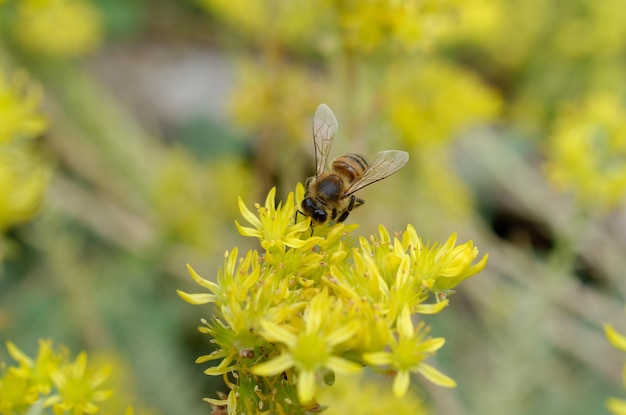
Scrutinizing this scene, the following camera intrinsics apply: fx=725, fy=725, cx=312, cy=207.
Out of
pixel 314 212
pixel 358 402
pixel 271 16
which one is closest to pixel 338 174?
pixel 314 212

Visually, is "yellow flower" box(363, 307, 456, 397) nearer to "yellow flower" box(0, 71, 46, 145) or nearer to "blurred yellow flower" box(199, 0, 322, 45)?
"yellow flower" box(0, 71, 46, 145)

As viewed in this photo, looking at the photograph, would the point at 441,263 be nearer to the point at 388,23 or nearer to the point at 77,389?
the point at 77,389

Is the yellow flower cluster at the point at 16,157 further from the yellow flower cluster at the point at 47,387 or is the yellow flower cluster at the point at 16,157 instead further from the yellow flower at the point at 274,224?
the yellow flower at the point at 274,224

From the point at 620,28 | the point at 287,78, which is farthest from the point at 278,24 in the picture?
the point at 620,28

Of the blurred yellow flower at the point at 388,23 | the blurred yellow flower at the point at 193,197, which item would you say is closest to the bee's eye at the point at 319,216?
the blurred yellow flower at the point at 388,23

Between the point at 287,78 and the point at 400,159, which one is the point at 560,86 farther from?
the point at 400,159

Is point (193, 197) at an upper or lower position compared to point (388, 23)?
lower

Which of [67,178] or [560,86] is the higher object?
[560,86]
